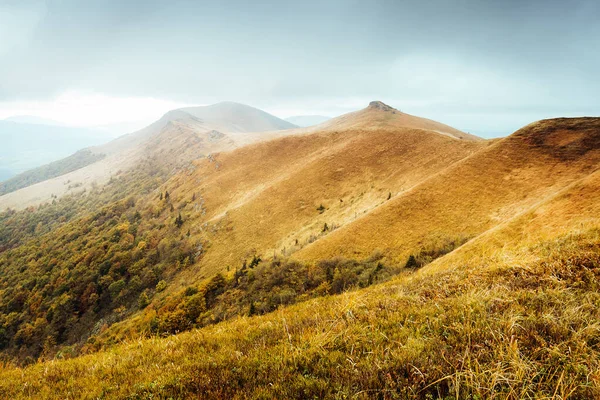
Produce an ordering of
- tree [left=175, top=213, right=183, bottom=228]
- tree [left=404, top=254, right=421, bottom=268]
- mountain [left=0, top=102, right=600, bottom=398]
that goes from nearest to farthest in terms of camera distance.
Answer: mountain [left=0, top=102, right=600, bottom=398] → tree [left=404, top=254, right=421, bottom=268] → tree [left=175, top=213, right=183, bottom=228]

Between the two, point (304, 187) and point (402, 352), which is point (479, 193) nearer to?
point (304, 187)

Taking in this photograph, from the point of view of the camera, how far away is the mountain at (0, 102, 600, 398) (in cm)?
366

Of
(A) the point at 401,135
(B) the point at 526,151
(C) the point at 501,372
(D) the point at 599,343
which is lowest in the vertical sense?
(D) the point at 599,343

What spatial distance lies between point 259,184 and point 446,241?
1688 inches

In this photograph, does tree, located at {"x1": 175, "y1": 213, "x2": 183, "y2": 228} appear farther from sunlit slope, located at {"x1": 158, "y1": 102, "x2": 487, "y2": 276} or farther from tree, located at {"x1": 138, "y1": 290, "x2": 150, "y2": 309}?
tree, located at {"x1": 138, "y1": 290, "x2": 150, "y2": 309}

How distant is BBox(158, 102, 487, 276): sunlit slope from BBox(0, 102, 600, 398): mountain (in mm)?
444

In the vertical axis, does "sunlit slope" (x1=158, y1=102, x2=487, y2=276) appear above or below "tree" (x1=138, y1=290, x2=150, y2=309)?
above

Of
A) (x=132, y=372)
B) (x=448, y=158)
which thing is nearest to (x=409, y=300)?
(x=132, y=372)

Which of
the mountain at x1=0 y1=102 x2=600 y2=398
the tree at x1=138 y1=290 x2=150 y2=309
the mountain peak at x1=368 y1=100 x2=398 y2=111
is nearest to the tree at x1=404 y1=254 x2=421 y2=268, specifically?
the mountain at x1=0 y1=102 x2=600 y2=398

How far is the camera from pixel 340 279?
18672mm

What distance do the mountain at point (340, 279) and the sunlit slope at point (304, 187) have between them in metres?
0.44

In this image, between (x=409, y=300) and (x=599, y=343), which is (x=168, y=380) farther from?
(x=599, y=343)

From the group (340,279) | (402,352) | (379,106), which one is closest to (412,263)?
(340,279)

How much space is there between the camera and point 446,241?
66.4ft
